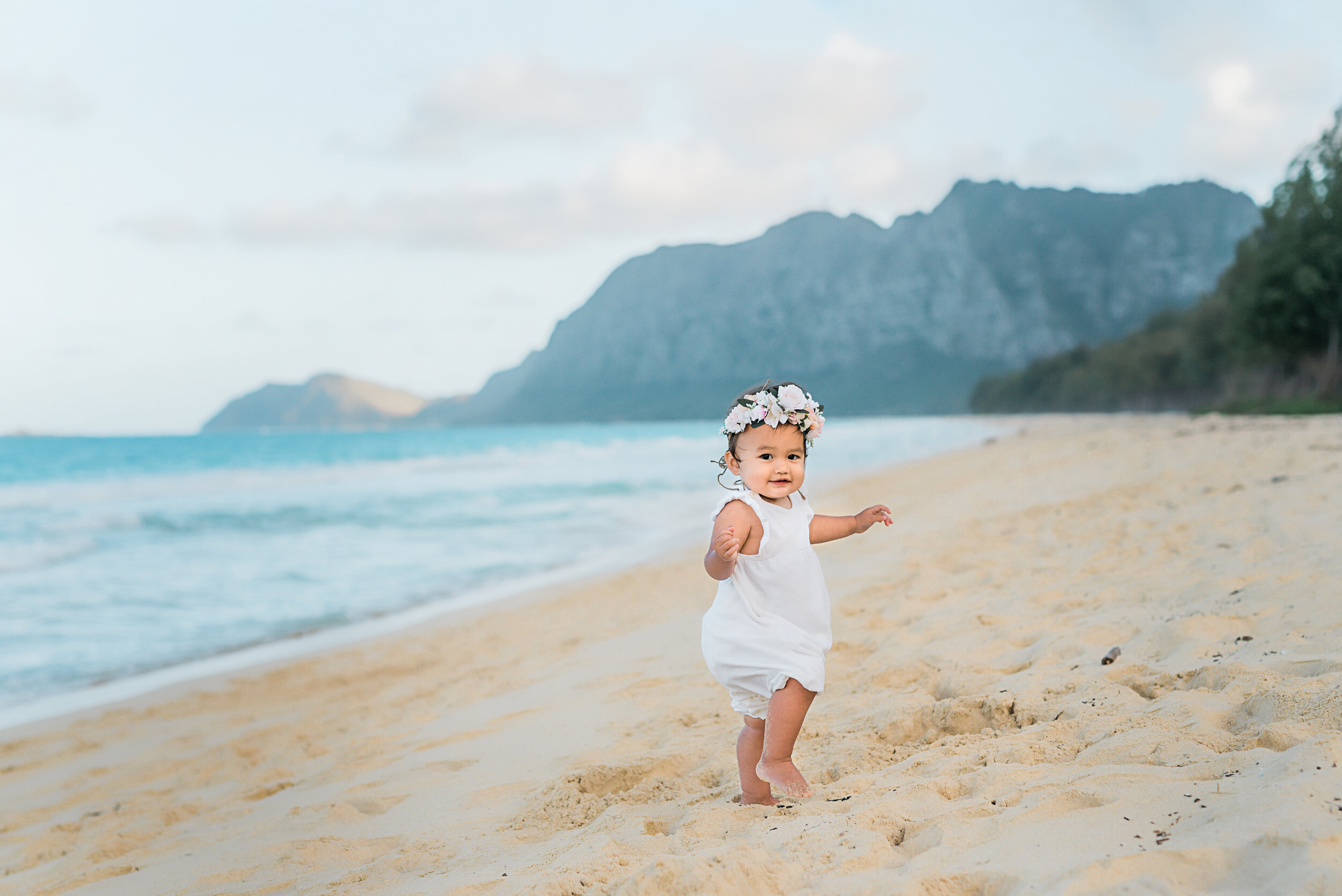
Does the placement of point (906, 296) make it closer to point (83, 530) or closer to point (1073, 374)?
point (1073, 374)

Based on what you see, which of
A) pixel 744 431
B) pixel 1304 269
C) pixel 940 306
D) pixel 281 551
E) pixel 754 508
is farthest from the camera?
pixel 940 306

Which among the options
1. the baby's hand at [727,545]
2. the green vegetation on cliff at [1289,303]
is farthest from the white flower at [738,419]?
the green vegetation on cliff at [1289,303]

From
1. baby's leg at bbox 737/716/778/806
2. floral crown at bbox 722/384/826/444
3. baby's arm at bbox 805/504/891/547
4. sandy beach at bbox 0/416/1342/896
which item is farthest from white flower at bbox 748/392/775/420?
sandy beach at bbox 0/416/1342/896

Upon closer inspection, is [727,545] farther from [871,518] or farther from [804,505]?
[871,518]

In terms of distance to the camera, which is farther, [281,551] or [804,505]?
[281,551]

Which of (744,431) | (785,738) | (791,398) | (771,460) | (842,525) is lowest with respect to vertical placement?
(785,738)

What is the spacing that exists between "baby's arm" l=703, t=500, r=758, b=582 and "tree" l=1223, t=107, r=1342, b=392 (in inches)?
1287

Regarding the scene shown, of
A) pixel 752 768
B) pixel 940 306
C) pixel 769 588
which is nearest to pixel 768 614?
pixel 769 588

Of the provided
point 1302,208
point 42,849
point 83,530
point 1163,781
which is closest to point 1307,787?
point 1163,781

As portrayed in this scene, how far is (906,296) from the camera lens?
185 metres

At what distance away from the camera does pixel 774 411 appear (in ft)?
8.93

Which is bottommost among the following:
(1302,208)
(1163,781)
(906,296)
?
(1163,781)

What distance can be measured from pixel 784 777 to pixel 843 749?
493 millimetres

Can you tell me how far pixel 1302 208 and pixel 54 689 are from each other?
1416 inches
